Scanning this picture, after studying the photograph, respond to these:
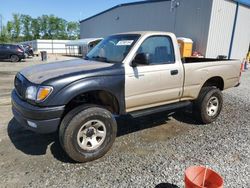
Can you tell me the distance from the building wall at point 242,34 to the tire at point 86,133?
1772 cm

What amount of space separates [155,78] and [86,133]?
1.55 meters

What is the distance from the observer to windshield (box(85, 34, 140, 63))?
13.3 feet

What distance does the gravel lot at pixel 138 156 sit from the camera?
3.09 metres

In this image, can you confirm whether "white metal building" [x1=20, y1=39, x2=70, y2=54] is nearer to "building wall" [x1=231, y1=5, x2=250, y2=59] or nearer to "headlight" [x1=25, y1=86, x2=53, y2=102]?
"building wall" [x1=231, y1=5, x2=250, y2=59]

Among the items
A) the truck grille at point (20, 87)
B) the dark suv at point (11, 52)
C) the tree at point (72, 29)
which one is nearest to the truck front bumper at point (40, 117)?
the truck grille at point (20, 87)

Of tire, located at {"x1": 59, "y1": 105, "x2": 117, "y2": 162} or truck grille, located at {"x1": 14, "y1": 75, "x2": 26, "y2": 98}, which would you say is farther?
truck grille, located at {"x1": 14, "y1": 75, "x2": 26, "y2": 98}

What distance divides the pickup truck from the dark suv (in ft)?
60.2

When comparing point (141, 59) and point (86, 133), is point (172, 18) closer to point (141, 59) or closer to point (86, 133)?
point (141, 59)

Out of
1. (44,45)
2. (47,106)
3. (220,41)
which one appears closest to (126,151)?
(47,106)

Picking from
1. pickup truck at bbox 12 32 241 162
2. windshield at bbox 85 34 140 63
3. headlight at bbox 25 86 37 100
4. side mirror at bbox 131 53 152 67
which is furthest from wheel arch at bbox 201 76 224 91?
headlight at bbox 25 86 37 100

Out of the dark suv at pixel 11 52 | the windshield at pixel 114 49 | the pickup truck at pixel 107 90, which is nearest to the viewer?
the pickup truck at pixel 107 90

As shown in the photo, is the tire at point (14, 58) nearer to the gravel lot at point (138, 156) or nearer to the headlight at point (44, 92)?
the gravel lot at point (138, 156)

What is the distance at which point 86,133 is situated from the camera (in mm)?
3520

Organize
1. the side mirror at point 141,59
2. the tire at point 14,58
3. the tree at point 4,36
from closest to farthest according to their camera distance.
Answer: the side mirror at point 141,59
the tire at point 14,58
the tree at point 4,36
